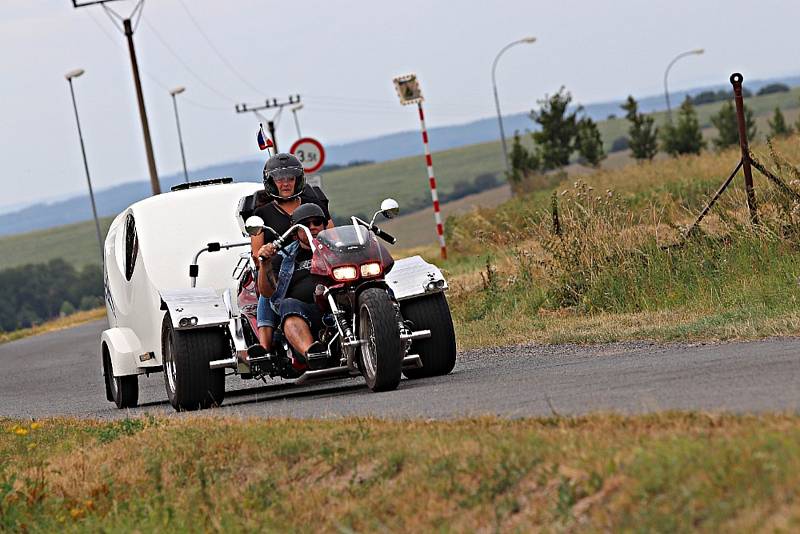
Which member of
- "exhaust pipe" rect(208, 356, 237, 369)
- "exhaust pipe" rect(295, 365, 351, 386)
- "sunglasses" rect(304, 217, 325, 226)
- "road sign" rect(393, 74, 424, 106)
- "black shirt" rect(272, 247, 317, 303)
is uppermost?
"road sign" rect(393, 74, 424, 106)

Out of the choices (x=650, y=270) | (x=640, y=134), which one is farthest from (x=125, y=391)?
(x=640, y=134)

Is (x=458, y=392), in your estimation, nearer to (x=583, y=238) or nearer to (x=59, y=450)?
(x=59, y=450)

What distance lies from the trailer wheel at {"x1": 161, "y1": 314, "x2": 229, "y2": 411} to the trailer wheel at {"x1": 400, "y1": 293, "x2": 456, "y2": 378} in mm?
1584

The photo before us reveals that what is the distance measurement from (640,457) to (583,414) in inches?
76.3

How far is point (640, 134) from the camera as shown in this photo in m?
89.2

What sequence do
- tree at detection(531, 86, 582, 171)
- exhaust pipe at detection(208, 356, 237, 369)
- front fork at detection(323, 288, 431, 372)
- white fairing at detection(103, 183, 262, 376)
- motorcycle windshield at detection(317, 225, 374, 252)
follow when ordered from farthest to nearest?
tree at detection(531, 86, 582, 171) → white fairing at detection(103, 183, 262, 376) → exhaust pipe at detection(208, 356, 237, 369) → motorcycle windshield at detection(317, 225, 374, 252) → front fork at detection(323, 288, 431, 372)

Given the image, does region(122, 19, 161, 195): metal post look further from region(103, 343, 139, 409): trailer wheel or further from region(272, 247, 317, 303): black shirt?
region(272, 247, 317, 303): black shirt

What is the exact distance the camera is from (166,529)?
26.2 feet

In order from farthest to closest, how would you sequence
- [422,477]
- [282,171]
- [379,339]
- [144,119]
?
[144,119]
[282,171]
[379,339]
[422,477]

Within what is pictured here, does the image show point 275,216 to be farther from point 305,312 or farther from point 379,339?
point 379,339

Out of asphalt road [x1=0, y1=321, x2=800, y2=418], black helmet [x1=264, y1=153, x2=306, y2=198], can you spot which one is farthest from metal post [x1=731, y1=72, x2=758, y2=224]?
black helmet [x1=264, y1=153, x2=306, y2=198]

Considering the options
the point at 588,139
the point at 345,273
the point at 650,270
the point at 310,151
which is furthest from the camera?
the point at 588,139

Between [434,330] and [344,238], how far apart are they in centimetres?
141

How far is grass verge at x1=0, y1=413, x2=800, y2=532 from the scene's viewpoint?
6.18 metres
